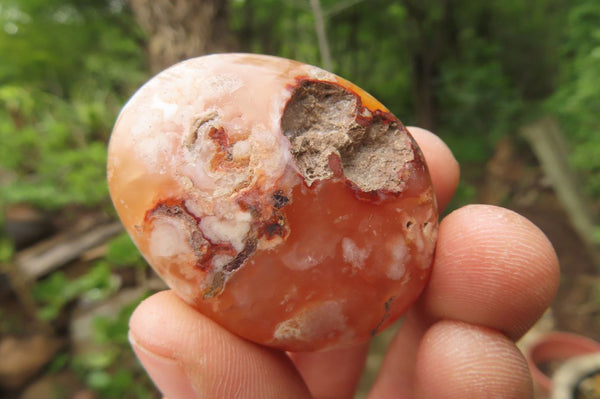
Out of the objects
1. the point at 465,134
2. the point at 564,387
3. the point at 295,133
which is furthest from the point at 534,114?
the point at 295,133

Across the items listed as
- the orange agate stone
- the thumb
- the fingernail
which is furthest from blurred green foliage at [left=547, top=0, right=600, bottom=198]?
the fingernail

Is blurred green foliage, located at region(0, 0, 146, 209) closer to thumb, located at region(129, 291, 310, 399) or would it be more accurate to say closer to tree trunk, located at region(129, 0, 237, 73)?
tree trunk, located at region(129, 0, 237, 73)

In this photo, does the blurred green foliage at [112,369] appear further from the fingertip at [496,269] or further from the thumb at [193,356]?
the fingertip at [496,269]

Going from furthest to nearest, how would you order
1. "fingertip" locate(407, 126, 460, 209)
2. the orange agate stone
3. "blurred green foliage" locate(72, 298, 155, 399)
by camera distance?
"blurred green foliage" locate(72, 298, 155, 399), "fingertip" locate(407, 126, 460, 209), the orange agate stone

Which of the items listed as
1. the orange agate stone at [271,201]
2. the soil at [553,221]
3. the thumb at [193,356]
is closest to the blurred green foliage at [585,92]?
the soil at [553,221]

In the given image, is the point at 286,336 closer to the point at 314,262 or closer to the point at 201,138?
the point at 314,262

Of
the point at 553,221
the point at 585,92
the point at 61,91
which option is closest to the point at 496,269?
the point at 585,92
